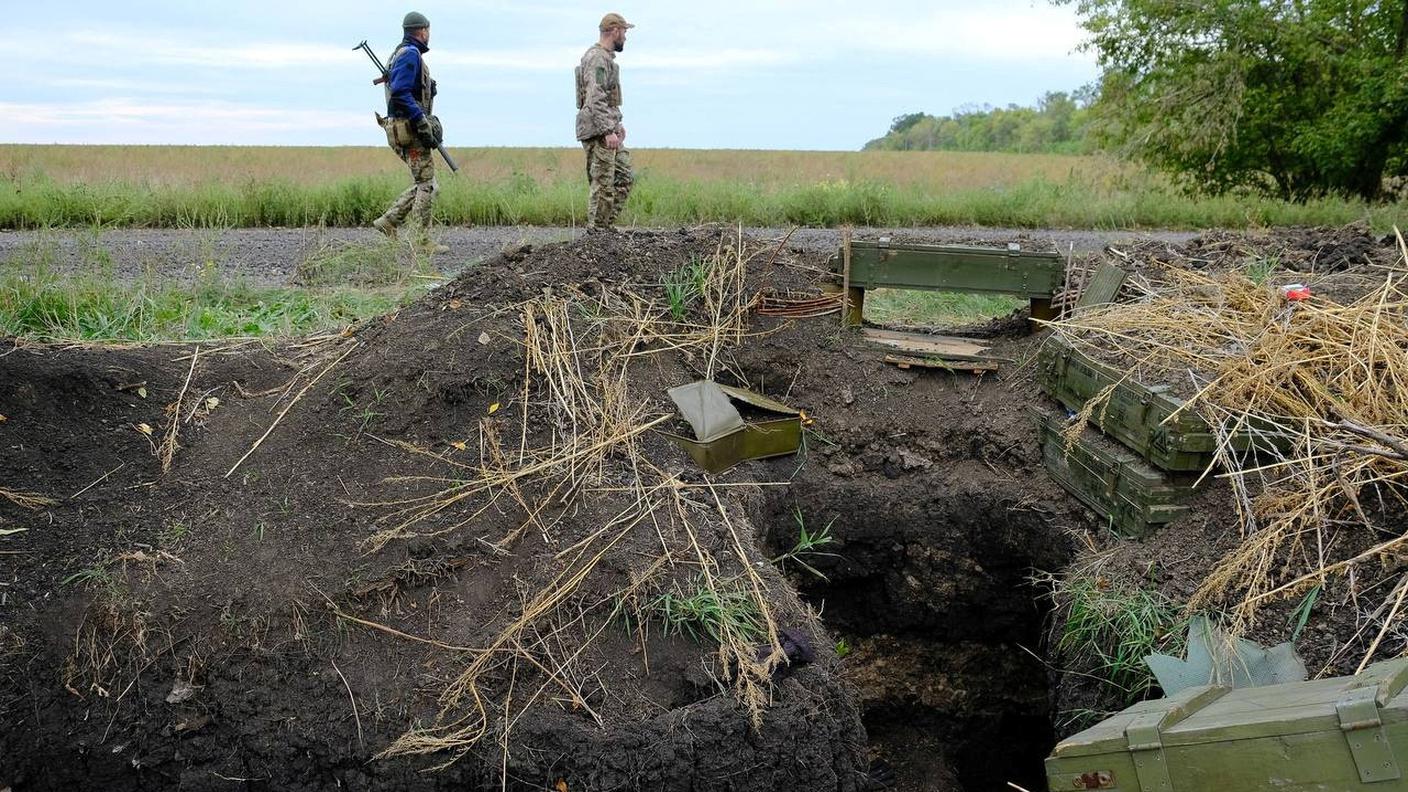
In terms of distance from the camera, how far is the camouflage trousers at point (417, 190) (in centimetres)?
869

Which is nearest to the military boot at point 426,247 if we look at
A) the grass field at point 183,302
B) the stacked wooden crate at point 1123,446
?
the grass field at point 183,302

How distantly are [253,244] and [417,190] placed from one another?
2.13m

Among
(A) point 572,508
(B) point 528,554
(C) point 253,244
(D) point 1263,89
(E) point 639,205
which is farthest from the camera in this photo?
(D) point 1263,89

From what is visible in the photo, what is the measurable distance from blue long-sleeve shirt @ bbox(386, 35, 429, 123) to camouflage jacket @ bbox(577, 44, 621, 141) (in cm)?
133

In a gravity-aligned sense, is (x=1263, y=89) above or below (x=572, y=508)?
above

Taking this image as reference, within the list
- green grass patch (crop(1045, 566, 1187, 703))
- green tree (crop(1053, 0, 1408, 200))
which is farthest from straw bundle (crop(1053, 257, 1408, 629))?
green tree (crop(1053, 0, 1408, 200))

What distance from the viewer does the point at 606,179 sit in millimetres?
8531

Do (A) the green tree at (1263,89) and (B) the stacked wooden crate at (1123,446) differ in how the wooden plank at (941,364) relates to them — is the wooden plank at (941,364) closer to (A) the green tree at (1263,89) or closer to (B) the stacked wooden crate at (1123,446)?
(B) the stacked wooden crate at (1123,446)

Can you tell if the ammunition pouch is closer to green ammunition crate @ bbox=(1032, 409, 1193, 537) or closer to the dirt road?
the dirt road

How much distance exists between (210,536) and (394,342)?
1277 millimetres

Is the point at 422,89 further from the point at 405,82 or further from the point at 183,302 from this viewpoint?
the point at 183,302

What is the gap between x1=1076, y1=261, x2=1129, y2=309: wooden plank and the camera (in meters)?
5.40

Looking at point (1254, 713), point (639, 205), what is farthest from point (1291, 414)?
point (639, 205)

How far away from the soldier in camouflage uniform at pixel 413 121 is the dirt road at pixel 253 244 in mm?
326
